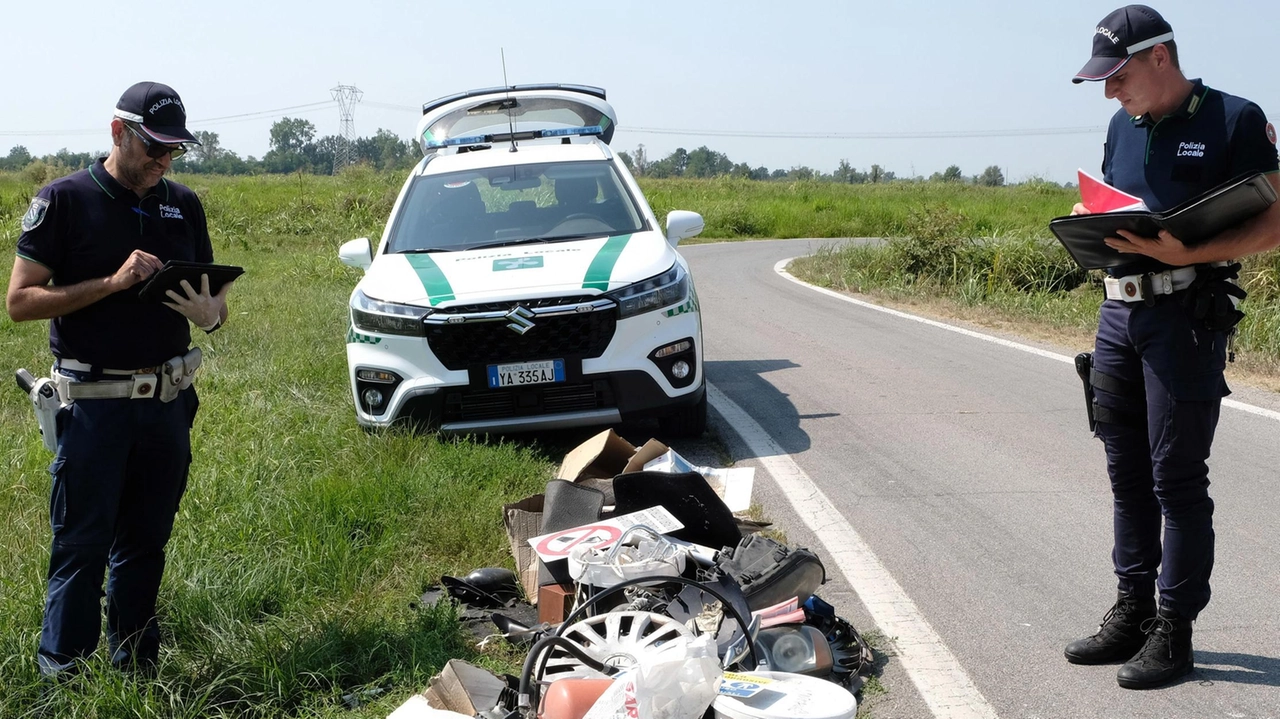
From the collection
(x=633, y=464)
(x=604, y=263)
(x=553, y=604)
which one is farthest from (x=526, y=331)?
(x=553, y=604)

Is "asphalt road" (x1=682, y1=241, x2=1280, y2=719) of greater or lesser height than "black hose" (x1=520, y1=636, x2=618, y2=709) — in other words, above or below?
below

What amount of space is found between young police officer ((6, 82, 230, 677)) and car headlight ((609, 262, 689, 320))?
309cm

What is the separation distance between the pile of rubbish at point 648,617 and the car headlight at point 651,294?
4.46 feet

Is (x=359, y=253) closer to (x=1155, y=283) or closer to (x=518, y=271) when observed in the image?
(x=518, y=271)

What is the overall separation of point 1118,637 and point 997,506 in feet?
5.79

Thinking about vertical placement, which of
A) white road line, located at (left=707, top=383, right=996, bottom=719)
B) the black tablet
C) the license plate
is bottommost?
white road line, located at (left=707, top=383, right=996, bottom=719)

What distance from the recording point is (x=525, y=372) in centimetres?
648

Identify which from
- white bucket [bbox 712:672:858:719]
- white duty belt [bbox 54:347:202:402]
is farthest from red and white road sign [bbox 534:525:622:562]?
white duty belt [bbox 54:347:202:402]

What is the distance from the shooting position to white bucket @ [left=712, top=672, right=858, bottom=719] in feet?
9.53

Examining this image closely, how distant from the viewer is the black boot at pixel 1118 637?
12.7 feet

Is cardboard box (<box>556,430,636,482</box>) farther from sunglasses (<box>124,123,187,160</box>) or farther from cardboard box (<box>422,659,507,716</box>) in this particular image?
sunglasses (<box>124,123,187,160</box>)

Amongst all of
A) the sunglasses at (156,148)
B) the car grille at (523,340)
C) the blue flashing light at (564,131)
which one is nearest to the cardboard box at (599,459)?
the car grille at (523,340)

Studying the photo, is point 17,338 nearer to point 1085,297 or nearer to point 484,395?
point 484,395

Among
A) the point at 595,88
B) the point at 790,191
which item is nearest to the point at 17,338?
the point at 595,88
